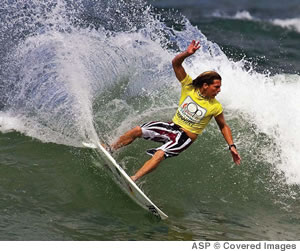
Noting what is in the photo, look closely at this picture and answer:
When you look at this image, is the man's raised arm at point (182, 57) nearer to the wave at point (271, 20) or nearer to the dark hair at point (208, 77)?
the dark hair at point (208, 77)

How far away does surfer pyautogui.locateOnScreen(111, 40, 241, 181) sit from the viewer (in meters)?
6.93

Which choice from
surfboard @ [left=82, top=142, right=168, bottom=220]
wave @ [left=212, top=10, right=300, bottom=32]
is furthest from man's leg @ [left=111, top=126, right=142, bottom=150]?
wave @ [left=212, top=10, right=300, bottom=32]

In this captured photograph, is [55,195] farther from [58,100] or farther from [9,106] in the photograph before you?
[9,106]

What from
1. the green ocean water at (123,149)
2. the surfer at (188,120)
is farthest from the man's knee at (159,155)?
the green ocean water at (123,149)

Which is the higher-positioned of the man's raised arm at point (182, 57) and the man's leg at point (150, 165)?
the man's raised arm at point (182, 57)

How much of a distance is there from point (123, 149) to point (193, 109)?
160cm

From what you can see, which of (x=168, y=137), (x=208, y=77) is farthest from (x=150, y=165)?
(x=208, y=77)

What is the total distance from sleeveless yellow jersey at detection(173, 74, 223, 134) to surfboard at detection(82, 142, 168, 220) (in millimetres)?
1058

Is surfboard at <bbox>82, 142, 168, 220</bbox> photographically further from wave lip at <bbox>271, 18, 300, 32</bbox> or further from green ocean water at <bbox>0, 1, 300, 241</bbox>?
wave lip at <bbox>271, 18, 300, 32</bbox>

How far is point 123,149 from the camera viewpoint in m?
8.16

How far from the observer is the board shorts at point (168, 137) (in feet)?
22.9

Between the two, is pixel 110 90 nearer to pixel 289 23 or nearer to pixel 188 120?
pixel 188 120

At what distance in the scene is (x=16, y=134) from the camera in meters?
8.91

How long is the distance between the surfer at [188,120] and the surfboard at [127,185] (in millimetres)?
390
